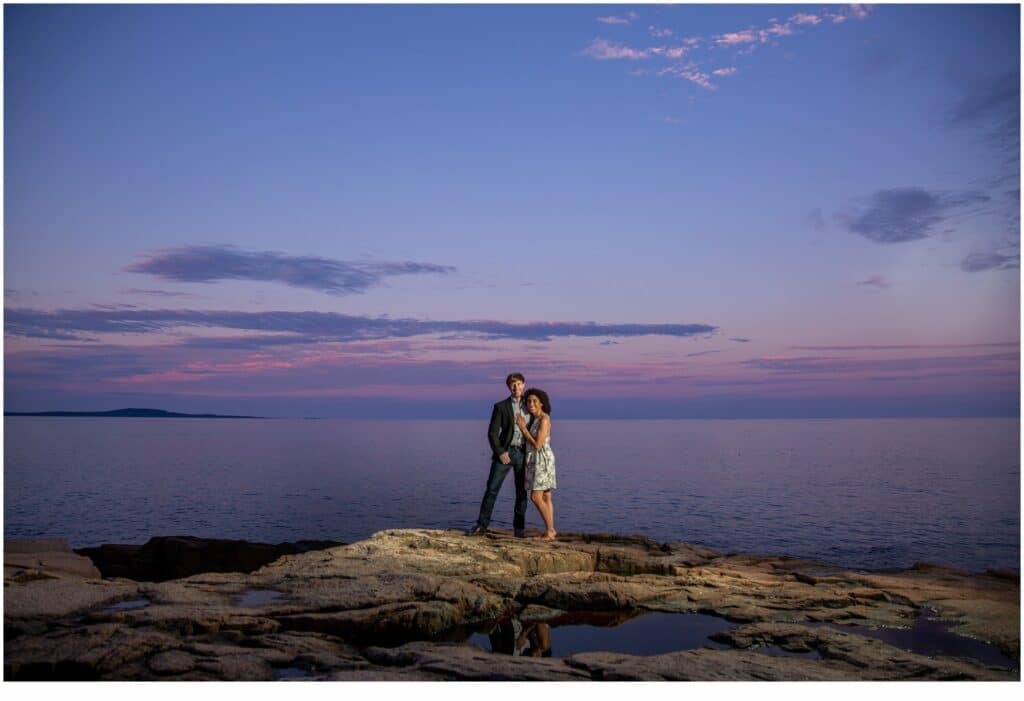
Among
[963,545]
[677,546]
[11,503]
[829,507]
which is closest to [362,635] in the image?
[677,546]

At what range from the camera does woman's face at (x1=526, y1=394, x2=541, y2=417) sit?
42.8 ft

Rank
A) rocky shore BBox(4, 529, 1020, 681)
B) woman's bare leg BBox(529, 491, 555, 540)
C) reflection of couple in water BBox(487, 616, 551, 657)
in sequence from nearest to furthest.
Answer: rocky shore BBox(4, 529, 1020, 681), reflection of couple in water BBox(487, 616, 551, 657), woman's bare leg BBox(529, 491, 555, 540)

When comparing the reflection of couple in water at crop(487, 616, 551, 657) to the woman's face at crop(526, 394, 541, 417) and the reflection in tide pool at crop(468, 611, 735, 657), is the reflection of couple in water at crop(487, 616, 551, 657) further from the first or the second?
the woman's face at crop(526, 394, 541, 417)

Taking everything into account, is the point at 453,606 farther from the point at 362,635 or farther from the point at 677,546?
the point at 677,546

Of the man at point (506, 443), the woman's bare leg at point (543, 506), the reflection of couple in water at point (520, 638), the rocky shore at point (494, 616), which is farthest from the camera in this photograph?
the woman's bare leg at point (543, 506)

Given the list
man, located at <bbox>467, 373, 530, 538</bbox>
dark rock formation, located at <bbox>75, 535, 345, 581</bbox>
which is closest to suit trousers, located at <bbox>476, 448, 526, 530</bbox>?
man, located at <bbox>467, 373, 530, 538</bbox>

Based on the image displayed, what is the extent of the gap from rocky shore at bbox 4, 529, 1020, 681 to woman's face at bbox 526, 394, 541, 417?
6.76ft

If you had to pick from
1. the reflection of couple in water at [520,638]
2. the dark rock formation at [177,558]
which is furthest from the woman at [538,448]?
the dark rock formation at [177,558]

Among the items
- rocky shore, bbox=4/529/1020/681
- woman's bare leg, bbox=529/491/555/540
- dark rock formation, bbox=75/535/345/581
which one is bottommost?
dark rock formation, bbox=75/535/345/581

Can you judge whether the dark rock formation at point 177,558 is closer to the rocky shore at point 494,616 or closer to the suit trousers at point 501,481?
the rocky shore at point 494,616

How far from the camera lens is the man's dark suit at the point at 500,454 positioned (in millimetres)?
12953

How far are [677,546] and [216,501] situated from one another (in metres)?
31.6

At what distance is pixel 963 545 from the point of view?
28.4 m

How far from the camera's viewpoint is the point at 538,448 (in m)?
13.0
